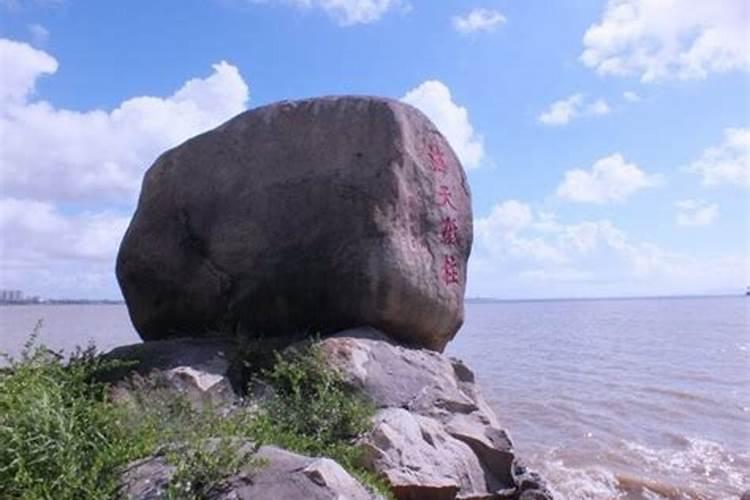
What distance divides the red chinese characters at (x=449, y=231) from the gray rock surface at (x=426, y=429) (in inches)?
51.3

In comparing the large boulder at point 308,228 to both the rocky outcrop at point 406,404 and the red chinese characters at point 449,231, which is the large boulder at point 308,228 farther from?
the rocky outcrop at point 406,404

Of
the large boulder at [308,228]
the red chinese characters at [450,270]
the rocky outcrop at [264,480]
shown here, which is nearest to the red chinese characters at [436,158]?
the large boulder at [308,228]

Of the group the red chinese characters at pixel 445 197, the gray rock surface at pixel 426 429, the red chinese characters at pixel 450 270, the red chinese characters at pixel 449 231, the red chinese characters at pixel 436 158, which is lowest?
the gray rock surface at pixel 426 429

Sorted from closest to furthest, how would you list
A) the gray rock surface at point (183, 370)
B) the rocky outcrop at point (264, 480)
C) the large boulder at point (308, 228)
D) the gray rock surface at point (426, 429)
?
the rocky outcrop at point (264, 480) → the gray rock surface at point (426, 429) → the gray rock surface at point (183, 370) → the large boulder at point (308, 228)

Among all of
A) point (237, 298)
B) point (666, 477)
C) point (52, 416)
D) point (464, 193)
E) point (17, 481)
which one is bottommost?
point (666, 477)

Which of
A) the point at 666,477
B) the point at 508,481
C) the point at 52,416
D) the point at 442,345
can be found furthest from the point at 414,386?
the point at 666,477

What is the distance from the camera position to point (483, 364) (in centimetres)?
2247

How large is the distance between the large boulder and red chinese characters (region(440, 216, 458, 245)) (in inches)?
0.7

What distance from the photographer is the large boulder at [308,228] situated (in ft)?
23.8

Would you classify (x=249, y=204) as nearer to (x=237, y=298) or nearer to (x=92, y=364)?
(x=237, y=298)

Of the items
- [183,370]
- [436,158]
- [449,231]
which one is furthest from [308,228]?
[183,370]

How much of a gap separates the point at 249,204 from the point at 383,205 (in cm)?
144

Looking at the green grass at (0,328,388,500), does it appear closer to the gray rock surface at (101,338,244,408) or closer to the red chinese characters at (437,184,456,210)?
the gray rock surface at (101,338,244,408)

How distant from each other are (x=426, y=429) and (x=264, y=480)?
1992 mm
